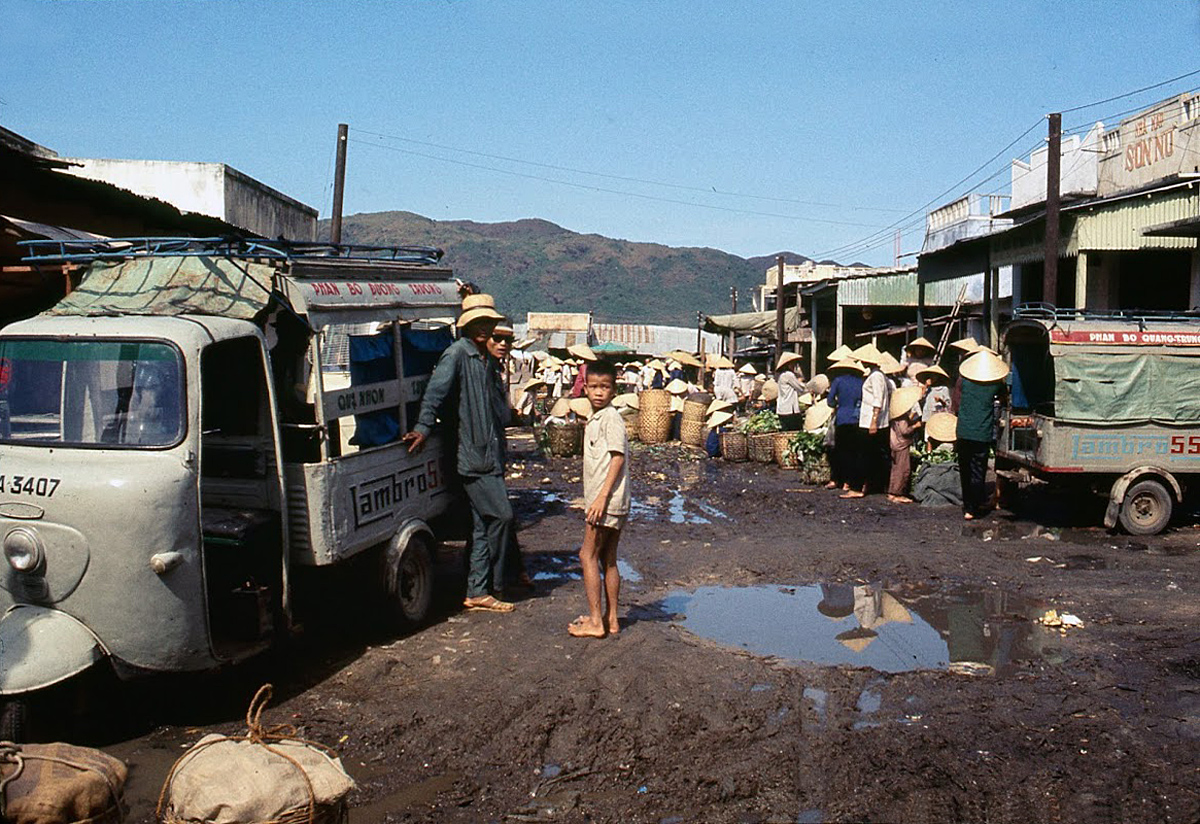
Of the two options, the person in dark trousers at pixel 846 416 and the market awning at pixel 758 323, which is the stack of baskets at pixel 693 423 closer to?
the person in dark trousers at pixel 846 416

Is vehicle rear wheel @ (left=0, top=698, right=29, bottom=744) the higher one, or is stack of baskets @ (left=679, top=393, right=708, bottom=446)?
stack of baskets @ (left=679, top=393, right=708, bottom=446)

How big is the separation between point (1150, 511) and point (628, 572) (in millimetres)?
6138

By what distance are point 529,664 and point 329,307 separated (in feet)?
8.45

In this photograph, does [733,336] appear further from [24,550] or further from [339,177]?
[24,550]

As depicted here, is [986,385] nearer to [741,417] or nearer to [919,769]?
[919,769]

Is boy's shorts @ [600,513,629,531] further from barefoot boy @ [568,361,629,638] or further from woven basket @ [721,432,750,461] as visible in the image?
woven basket @ [721,432,750,461]

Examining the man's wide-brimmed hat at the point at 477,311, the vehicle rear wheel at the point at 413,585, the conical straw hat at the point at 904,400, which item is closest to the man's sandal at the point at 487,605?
the vehicle rear wheel at the point at 413,585

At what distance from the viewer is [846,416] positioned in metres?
14.3

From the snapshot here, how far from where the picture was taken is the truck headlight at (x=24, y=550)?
5.16m

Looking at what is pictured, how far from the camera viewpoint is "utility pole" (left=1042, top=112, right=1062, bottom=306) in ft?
53.0

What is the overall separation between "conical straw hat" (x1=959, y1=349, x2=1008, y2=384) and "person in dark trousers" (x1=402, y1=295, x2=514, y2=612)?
656 cm

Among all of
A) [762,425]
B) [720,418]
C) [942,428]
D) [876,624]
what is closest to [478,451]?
[876,624]

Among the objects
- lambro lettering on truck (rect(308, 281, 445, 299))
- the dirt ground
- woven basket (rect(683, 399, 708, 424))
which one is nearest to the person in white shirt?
the dirt ground

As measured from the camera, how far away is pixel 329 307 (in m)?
6.64
